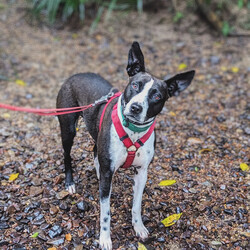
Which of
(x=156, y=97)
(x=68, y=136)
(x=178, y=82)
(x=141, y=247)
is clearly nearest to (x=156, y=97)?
(x=156, y=97)

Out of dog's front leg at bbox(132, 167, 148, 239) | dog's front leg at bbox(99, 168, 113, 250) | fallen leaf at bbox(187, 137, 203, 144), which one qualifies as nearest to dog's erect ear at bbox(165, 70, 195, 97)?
dog's front leg at bbox(132, 167, 148, 239)

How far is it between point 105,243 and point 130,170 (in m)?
1.23

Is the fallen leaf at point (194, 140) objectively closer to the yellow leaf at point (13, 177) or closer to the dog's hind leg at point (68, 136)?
the dog's hind leg at point (68, 136)

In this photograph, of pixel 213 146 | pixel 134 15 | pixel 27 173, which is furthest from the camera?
pixel 134 15

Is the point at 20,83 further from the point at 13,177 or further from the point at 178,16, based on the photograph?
the point at 178,16

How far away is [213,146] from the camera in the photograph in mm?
5246

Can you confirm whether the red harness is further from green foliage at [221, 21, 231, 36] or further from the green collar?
green foliage at [221, 21, 231, 36]

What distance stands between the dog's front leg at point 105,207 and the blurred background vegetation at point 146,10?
5.73 metres

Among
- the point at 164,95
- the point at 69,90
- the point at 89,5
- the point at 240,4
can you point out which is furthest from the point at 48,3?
the point at 164,95

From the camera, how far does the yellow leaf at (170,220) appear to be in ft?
12.8

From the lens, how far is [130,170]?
15.3 feet

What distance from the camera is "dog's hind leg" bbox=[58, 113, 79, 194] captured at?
4203 mm

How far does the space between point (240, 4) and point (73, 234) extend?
6578 mm

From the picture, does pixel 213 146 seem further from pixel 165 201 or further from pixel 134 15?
pixel 134 15
